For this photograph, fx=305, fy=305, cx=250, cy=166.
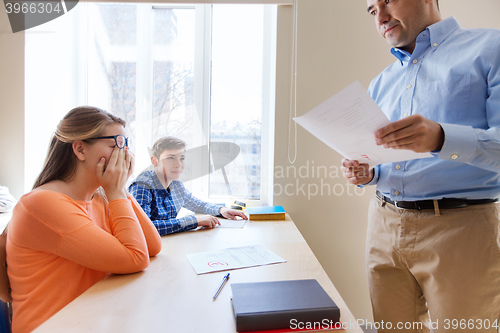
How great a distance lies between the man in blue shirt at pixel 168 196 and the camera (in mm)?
1456

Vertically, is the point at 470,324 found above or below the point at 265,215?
below

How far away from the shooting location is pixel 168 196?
1653mm

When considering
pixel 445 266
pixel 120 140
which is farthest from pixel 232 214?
pixel 445 266

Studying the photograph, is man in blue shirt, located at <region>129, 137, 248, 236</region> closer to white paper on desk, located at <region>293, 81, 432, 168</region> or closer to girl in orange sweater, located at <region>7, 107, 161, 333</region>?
girl in orange sweater, located at <region>7, 107, 161, 333</region>

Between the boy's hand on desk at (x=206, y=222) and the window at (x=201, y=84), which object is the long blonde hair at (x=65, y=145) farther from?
the window at (x=201, y=84)

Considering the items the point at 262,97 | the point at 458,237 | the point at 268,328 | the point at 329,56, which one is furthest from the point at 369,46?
the point at 268,328

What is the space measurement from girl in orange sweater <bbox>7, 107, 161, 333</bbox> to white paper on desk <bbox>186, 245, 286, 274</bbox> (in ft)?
0.57

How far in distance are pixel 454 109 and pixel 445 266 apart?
0.48 meters

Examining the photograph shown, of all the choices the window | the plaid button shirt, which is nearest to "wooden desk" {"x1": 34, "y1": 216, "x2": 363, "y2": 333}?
the plaid button shirt

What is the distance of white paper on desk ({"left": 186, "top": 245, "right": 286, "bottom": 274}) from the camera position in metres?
0.96

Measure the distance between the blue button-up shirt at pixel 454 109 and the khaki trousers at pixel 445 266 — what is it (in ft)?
0.23

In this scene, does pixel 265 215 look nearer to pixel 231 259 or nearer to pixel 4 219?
pixel 231 259

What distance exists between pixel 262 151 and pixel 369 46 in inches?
38.0

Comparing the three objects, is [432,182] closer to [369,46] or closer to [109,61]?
[369,46]
